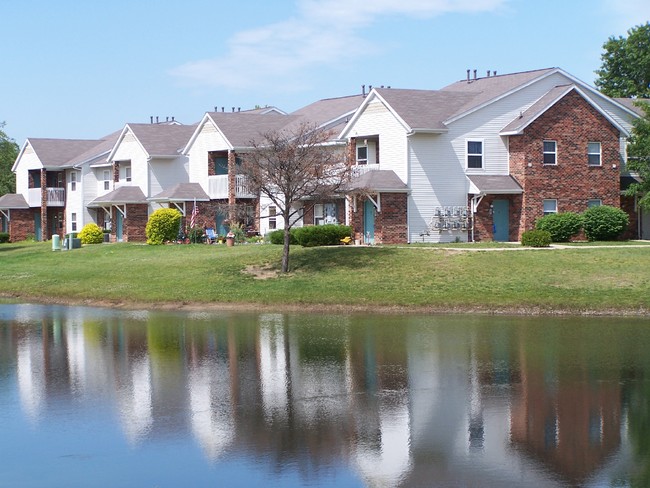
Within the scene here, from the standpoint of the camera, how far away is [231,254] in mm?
46688

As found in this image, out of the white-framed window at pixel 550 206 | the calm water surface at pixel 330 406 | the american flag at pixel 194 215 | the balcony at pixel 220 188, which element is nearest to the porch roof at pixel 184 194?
the balcony at pixel 220 188

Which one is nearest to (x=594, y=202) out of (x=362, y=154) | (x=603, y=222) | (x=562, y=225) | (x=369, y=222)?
(x=603, y=222)

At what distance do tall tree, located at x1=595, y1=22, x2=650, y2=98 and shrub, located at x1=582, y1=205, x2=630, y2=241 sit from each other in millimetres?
32789

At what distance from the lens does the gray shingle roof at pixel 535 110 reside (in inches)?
2003

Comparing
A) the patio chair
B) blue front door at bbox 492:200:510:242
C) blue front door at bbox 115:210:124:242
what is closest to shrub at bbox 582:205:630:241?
blue front door at bbox 492:200:510:242

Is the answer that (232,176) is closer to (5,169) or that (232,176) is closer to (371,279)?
(371,279)

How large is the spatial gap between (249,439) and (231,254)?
102 feet

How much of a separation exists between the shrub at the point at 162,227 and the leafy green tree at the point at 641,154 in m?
25.0

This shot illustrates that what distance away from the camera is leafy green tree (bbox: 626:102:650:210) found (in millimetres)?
50938

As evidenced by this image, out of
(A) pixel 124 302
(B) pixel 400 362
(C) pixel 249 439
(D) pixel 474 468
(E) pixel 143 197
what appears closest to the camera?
(D) pixel 474 468

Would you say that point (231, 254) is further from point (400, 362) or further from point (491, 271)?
point (400, 362)

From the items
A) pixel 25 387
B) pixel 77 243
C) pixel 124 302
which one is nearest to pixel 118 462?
pixel 25 387

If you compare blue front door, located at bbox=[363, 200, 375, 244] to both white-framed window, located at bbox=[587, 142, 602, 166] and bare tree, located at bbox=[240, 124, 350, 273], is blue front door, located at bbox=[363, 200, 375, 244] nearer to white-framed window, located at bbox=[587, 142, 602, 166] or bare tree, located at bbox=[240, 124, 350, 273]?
bare tree, located at bbox=[240, 124, 350, 273]

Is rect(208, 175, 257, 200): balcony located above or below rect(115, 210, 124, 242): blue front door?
above
